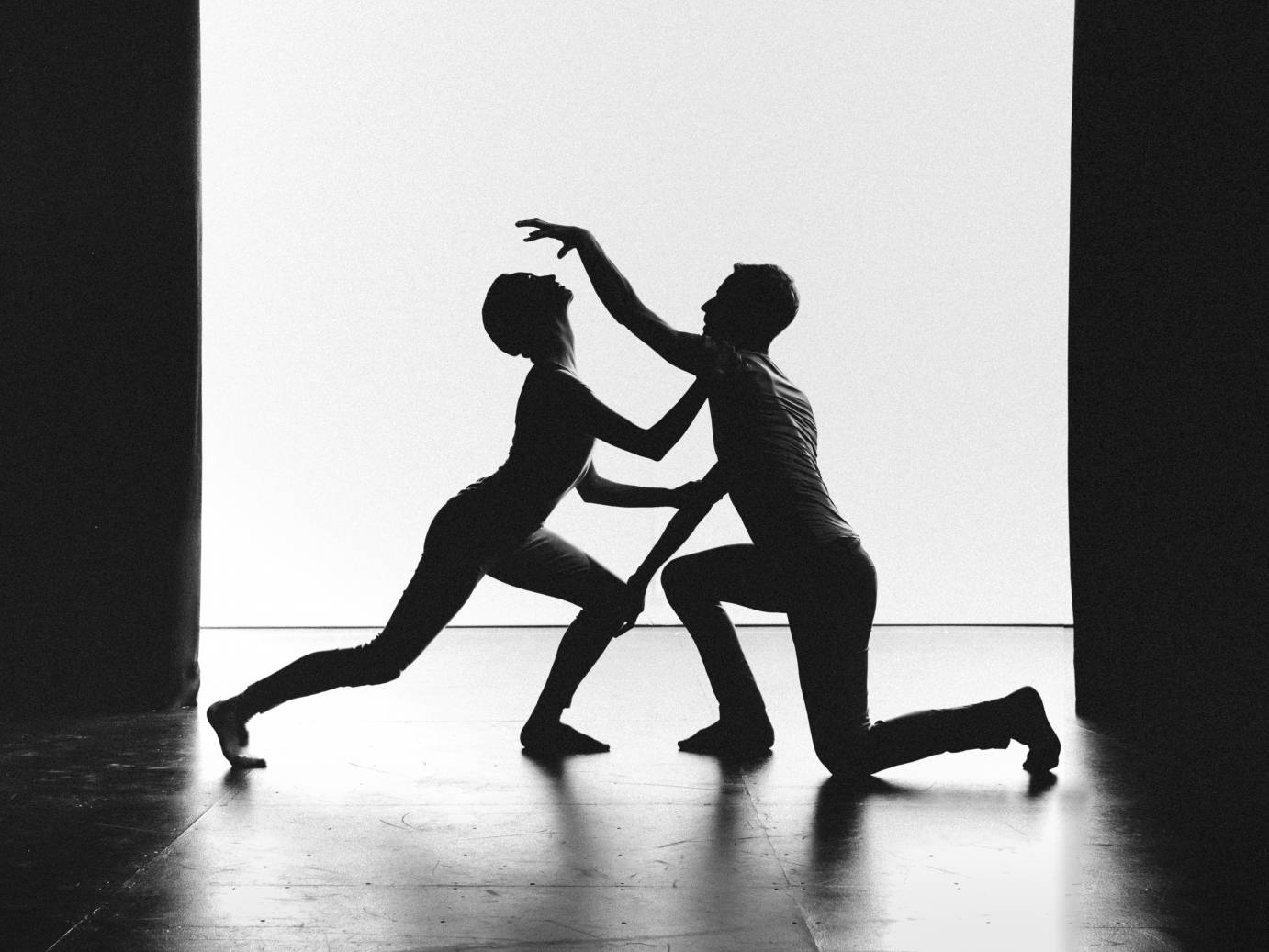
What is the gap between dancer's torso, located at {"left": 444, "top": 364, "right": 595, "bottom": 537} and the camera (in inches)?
150

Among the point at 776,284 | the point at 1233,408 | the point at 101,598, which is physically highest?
the point at 776,284

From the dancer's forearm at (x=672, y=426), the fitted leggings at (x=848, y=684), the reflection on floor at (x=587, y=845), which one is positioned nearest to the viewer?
the reflection on floor at (x=587, y=845)

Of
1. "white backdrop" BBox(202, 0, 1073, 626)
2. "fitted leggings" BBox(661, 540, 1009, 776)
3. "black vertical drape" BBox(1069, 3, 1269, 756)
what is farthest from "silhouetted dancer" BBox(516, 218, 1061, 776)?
"white backdrop" BBox(202, 0, 1073, 626)

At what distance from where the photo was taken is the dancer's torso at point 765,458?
364cm

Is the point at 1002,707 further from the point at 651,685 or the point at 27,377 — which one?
the point at 27,377

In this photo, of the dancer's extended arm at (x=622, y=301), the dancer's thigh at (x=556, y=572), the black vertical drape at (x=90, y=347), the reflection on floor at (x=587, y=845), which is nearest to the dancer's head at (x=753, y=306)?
the dancer's extended arm at (x=622, y=301)

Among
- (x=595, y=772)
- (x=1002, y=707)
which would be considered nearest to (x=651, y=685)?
(x=595, y=772)

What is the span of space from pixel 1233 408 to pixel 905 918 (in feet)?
8.74

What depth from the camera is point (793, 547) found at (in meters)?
3.60

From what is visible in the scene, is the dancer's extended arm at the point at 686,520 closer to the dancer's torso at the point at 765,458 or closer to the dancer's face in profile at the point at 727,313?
the dancer's torso at the point at 765,458

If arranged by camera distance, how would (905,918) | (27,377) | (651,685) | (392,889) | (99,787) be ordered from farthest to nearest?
1. (651,685)
2. (27,377)
3. (99,787)
4. (392,889)
5. (905,918)

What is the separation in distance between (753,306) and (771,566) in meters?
0.75

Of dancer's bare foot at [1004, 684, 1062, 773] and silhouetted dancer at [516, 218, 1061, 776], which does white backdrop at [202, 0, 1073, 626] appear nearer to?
silhouetted dancer at [516, 218, 1061, 776]

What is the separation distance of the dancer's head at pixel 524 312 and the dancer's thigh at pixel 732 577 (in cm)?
78
